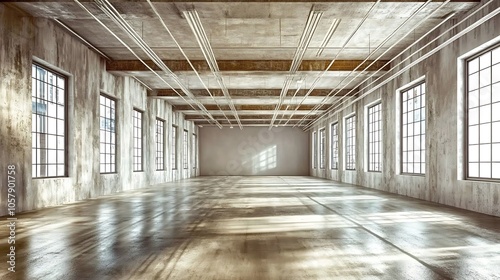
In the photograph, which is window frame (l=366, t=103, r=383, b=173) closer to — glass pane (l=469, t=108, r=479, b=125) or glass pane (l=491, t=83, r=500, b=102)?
glass pane (l=469, t=108, r=479, b=125)

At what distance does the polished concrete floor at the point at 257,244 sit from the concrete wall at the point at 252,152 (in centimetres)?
2419

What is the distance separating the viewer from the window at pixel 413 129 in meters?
11.4

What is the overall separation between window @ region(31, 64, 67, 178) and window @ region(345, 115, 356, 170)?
12.3m

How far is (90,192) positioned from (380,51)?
9.32 metres

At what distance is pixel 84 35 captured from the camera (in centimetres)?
1084

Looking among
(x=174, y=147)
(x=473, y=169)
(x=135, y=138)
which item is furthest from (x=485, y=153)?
(x=174, y=147)

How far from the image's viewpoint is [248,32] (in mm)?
10523

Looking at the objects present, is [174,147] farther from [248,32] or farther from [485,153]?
[485,153]

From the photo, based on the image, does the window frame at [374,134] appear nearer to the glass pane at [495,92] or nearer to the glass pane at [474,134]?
the glass pane at [474,134]

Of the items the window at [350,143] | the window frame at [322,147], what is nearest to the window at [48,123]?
the window at [350,143]

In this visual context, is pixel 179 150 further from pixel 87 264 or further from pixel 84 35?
pixel 87 264

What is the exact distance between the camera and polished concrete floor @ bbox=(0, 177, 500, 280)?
383 cm

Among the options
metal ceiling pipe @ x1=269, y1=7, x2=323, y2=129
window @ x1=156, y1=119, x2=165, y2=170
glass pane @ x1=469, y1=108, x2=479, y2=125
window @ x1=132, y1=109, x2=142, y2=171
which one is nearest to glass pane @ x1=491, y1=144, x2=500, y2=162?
glass pane @ x1=469, y1=108, x2=479, y2=125

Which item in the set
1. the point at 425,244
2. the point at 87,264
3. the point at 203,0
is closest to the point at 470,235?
the point at 425,244
